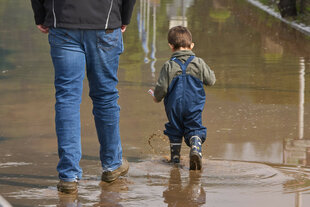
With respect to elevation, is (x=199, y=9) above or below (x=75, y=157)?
above

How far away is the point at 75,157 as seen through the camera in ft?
15.4

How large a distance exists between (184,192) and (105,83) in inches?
35.7

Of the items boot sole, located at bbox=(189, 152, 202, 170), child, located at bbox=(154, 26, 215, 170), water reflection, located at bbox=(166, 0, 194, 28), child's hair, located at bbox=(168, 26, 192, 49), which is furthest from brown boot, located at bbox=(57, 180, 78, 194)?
water reflection, located at bbox=(166, 0, 194, 28)

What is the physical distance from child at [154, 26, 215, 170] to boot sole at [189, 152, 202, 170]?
0.57 feet

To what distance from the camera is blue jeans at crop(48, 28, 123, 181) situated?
4586mm

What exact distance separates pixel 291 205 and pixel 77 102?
153 centimetres

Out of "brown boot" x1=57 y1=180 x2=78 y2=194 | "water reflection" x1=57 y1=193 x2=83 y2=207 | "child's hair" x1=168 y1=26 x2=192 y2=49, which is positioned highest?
"child's hair" x1=168 y1=26 x2=192 y2=49

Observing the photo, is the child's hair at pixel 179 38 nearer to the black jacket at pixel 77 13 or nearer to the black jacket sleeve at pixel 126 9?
the black jacket sleeve at pixel 126 9

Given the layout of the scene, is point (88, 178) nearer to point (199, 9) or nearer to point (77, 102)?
point (77, 102)

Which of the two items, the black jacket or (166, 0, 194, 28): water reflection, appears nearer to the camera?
the black jacket

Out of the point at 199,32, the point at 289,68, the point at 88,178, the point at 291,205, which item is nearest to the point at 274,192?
the point at 291,205

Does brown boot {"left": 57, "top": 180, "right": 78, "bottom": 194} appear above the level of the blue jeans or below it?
below

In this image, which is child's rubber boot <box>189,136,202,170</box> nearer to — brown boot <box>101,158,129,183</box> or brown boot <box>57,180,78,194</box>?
brown boot <box>101,158,129,183</box>

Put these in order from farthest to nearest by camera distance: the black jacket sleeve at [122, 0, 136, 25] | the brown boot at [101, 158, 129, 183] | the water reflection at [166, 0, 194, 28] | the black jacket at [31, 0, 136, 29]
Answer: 1. the water reflection at [166, 0, 194, 28]
2. the brown boot at [101, 158, 129, 183]
3. the black jacket sleeve at [122, 0, 136, 25]
4. the black jacket at [31, 0, 136, 29]
